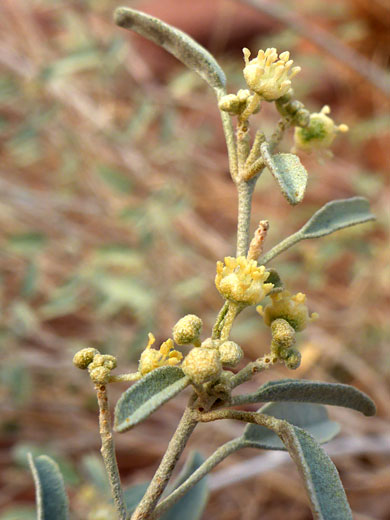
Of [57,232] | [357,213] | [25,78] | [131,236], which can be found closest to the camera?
[357,213]

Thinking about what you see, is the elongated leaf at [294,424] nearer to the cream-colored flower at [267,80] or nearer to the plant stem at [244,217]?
the plant stem at [244,217]

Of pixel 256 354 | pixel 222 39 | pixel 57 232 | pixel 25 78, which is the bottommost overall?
pixel 256 354

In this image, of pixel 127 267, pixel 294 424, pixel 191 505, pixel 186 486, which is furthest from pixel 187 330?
pixel 127 267

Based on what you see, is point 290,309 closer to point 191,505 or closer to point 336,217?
point 336,217

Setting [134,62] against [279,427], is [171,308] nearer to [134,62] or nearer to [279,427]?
[134,62]

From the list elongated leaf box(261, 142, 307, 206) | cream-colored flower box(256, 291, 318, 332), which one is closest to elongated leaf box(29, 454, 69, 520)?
cream-colored flower box(256, 291, 318, 332)

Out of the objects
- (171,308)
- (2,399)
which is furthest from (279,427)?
(2,399)

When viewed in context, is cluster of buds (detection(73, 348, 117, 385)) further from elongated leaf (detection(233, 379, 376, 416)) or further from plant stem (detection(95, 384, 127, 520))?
elongated leaf (detection(233, 379, 376, 416))
